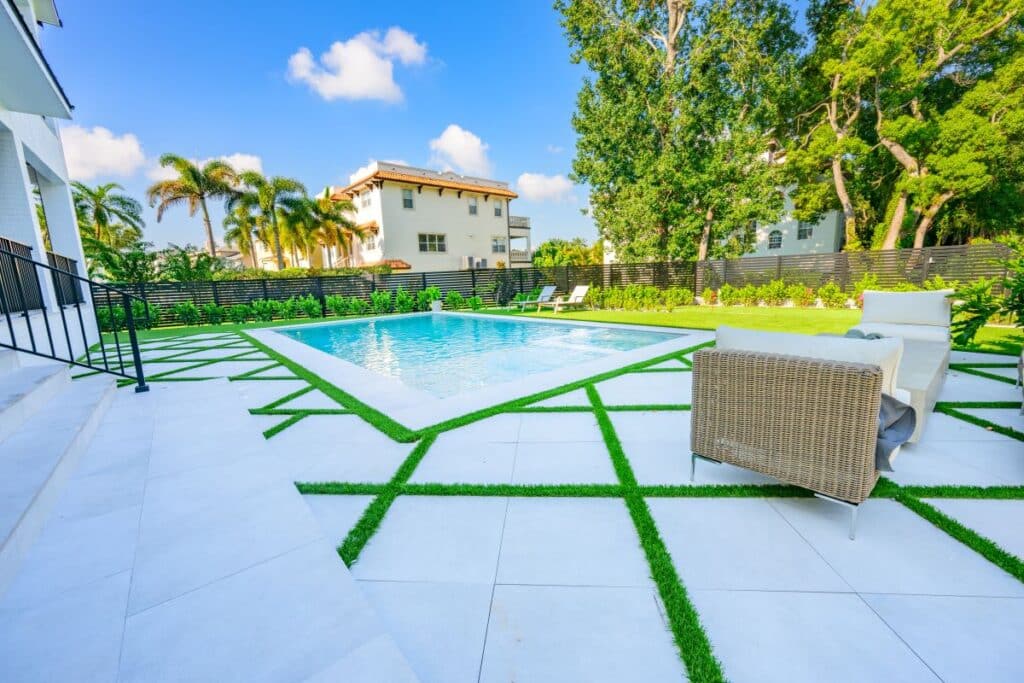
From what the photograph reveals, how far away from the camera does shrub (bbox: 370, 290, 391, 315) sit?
1425 cm

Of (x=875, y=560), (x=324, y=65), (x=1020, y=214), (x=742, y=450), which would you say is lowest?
(x=875, y=560)

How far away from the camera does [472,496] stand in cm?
224

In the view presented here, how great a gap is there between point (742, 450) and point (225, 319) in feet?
50.2

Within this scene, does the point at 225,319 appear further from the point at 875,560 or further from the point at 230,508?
the point at 875,560

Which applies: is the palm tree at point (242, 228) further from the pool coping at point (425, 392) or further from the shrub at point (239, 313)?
the pool coping at point (425, 392)

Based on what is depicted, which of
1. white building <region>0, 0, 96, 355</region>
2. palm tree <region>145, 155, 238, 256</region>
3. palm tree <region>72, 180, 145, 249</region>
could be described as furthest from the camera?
palm tree <region>145, 155, 238, 256</region>

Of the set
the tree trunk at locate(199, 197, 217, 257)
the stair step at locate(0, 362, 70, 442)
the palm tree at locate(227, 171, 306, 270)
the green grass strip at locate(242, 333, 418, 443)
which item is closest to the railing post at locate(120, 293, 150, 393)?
the stair step at locate(0, 362, 70, 442)

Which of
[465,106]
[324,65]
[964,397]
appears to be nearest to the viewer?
[964,397]

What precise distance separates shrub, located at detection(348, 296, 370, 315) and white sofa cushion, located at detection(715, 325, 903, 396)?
1381 centimetres

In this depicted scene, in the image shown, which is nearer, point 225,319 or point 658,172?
point 658,172

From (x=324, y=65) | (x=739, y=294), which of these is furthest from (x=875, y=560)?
(x=324, y=65)

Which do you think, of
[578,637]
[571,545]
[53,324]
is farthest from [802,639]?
[53,324]

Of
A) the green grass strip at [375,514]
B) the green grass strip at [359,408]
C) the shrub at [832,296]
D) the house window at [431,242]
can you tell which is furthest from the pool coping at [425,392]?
the house window at [431,242]

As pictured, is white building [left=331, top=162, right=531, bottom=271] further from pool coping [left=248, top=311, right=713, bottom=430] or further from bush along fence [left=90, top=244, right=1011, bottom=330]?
pool coping [left=248, top=311, right=713, bottom=430]
